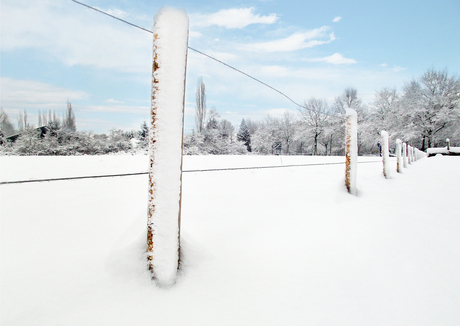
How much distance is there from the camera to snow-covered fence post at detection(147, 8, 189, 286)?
3.29 ft

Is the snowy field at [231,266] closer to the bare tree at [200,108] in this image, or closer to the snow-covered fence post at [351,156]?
the snow-covered fence post at [351,156]

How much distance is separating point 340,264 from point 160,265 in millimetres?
974

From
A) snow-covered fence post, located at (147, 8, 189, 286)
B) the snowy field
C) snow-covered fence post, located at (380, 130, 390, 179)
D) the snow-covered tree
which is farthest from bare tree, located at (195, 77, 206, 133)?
snow-covered fence post, located at (147, 8, 189, 286)

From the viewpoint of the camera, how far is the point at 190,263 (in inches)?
44.5

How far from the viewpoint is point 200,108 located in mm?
20344

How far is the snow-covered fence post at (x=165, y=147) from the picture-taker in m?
1.00

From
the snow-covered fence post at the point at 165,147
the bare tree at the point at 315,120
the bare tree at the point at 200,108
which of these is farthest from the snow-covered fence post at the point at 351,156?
the bare tree at the point at 315,120

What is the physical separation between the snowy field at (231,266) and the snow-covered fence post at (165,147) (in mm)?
133

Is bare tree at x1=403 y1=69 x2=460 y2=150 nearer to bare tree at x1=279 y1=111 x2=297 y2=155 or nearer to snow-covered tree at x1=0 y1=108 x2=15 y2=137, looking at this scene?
bare tree at x1=279 y1=111 x2=297 y2=155

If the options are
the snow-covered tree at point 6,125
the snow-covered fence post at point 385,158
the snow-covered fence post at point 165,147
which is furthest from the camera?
the snow-covered fence post at point 385,158

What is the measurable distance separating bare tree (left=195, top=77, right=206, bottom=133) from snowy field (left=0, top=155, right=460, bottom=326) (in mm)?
18707

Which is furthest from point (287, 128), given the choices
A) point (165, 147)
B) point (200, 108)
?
point (165, 147)

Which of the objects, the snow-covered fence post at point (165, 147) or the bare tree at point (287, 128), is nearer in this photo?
the snow-covered fence post at point (165, 147)

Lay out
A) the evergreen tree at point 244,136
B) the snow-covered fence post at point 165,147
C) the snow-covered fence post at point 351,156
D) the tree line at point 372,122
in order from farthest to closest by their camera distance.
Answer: the evergreen tree at point 244,136 → the tree line at point 372,122 → the snow-covered fence post at point 351,156 → the snow-covered fence post at point 165,147
